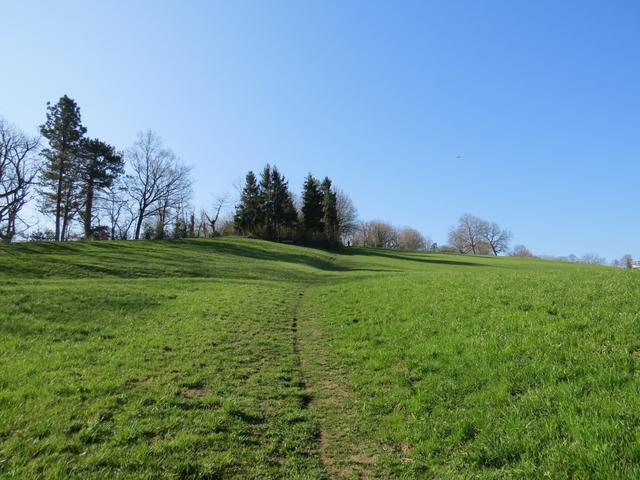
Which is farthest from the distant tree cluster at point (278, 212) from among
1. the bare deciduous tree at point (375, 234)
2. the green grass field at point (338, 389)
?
the green grass field at point (338, 389)

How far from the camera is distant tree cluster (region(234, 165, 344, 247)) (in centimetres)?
7512

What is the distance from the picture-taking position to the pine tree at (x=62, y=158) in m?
48.8

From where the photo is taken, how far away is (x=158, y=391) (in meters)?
7.64

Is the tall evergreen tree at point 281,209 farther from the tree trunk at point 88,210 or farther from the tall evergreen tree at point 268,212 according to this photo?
the tree trunk at point 88,210

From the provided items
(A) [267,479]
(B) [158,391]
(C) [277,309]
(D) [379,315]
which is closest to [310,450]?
(A) [267,479]

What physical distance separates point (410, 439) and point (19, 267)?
2754 centimetres

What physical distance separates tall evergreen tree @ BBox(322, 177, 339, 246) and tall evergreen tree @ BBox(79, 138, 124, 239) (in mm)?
38516

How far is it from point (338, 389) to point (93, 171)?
5656cm

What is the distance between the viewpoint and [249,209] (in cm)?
7512

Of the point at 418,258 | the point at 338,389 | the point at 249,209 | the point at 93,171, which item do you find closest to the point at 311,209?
the point at 249,209

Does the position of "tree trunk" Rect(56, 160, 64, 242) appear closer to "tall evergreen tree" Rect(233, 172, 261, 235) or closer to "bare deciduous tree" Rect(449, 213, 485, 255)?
"tall evergreen tree" Rect(233, 172, 261, 235)

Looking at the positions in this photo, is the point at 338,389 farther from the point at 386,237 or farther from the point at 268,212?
the point at 386,237

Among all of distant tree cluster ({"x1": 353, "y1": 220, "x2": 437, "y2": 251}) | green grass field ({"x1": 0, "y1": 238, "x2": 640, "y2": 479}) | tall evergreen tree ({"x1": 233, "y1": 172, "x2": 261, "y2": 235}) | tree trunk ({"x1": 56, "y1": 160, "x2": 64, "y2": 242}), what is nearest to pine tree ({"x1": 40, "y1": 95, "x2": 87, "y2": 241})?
tree trunk ({"x1": 56, "y1": 160, "x2": 64, "y2": 242})

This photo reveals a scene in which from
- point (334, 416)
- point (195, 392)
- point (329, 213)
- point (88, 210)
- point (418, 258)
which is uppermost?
point (329, 213)
